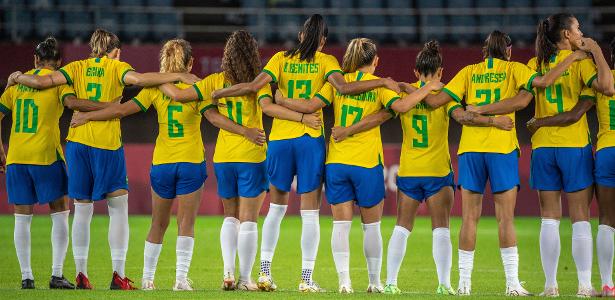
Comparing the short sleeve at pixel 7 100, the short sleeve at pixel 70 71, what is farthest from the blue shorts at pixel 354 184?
the short sleeve at pixel 7 100

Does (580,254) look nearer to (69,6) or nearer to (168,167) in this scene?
(168,167)

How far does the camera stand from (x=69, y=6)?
23359 millimetres

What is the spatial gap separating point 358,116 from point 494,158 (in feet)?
4.13

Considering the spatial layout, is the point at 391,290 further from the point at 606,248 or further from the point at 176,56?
the point at 176,56

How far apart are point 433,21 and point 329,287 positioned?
47.6ft

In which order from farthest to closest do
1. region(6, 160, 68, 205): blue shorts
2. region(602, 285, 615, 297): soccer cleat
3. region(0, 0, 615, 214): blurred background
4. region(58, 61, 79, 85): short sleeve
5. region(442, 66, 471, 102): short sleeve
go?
region(0, 0, 615, 214): blurred background → region(6, 160, 68, 205): blue shorts → region(58, 61, 79, 85): short sleeve → region(442, 66, 471, 102): short sleeve → region(602, 285, 615, 297): soccer cleat

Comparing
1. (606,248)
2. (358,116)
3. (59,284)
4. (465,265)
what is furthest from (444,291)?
(59,284)

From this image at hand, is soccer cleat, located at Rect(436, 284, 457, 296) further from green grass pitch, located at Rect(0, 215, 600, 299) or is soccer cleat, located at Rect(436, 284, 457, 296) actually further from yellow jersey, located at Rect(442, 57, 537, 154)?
yellow jersey, located at Rect(442, 57, 537, 154)

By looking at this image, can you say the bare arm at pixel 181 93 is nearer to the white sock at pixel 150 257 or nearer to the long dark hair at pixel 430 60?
the white sock at pixel 150 257

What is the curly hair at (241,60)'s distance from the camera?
952 centimetres

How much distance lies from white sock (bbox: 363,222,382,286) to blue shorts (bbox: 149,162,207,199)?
1.61 metres

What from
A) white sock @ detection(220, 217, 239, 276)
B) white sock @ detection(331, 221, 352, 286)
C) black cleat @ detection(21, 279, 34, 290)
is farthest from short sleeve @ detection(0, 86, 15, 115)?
white sock @ detection(331, 221, 352, 286)

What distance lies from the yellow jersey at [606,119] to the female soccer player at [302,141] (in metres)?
1.83

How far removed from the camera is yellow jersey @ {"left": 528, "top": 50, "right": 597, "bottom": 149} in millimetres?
9211
